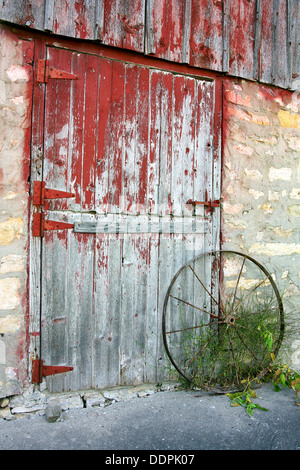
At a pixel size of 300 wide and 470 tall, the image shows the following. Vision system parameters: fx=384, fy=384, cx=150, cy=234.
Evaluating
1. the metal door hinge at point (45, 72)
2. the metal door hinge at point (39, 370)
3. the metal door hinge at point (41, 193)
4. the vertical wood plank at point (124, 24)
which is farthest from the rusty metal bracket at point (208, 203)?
the metal door hinge at point (39, 370)

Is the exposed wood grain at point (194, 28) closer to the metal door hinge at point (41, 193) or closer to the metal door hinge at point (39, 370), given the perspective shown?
the metal door hinge at point (41, 193)

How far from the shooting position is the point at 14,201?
2613 millimetres

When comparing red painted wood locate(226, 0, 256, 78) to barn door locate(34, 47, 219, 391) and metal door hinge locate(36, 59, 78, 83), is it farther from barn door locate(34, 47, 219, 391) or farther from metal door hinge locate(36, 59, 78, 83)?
metal door hinge locate(36, 59, 78, 83)

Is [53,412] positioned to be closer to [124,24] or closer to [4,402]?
[4,402]

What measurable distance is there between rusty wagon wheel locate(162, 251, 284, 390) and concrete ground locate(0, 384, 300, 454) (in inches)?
11.0

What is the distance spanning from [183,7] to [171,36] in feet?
0.91

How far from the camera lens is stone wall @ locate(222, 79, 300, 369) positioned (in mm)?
3352

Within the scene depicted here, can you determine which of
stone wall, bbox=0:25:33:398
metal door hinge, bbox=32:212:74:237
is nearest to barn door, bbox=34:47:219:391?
metal door hinge, bbox=32:212:74:237

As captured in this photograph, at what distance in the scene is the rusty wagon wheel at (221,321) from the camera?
123 inches

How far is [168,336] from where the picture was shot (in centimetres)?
312

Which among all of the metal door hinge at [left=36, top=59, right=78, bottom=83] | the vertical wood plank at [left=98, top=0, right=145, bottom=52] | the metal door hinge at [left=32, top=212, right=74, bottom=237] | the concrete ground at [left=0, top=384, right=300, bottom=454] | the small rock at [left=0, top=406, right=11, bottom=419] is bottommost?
the concrete ground at [left=0, top=384, right=300, bottom=454]

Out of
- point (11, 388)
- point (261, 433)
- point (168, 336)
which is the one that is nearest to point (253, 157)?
point (168, 336)

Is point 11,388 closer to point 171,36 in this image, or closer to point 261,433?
point 261,433

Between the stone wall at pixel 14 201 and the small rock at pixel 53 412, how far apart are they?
0.27 meters
